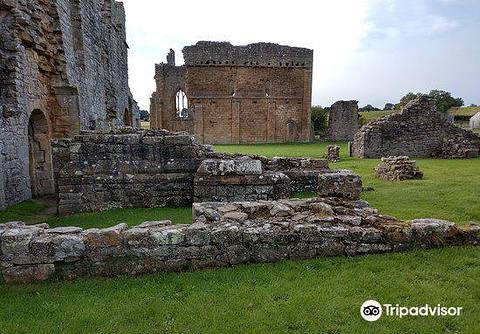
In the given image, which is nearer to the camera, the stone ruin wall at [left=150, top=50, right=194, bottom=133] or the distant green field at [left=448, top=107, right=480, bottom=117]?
the stone ruin wall at [left=150, top=50, right=194, bottom=133]

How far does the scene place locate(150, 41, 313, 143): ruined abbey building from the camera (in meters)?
33.8

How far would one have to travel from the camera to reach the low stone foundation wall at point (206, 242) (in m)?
3.59

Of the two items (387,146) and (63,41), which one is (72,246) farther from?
(387,146)

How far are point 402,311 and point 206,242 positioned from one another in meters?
2.28

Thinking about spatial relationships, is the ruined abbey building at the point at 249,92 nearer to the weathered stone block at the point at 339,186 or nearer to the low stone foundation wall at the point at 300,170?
the low stone foundation wall at the point at 300,170

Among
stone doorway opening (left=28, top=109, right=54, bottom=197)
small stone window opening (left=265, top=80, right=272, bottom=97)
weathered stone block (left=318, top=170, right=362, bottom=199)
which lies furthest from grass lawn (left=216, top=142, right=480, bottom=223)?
small stone window opening (left=265, top=80, right=272, bottom=97)

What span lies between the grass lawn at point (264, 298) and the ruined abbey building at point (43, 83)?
5.79 m

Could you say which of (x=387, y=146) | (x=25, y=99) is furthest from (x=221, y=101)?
(x=25, y=99)

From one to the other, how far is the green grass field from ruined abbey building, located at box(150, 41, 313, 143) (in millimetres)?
30797

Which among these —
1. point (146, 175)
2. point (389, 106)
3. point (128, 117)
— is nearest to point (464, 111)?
point (389, 106)

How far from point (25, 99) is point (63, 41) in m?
3.15

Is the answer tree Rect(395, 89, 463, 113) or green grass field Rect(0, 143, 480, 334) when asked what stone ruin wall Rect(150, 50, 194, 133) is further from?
tree Rect(395, 89, 463, 113)

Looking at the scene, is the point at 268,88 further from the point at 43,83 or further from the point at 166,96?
the point at 43,83

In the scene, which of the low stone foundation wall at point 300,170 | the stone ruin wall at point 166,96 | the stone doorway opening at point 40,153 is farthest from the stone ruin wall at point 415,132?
the stone ruin wall at point 166,96
